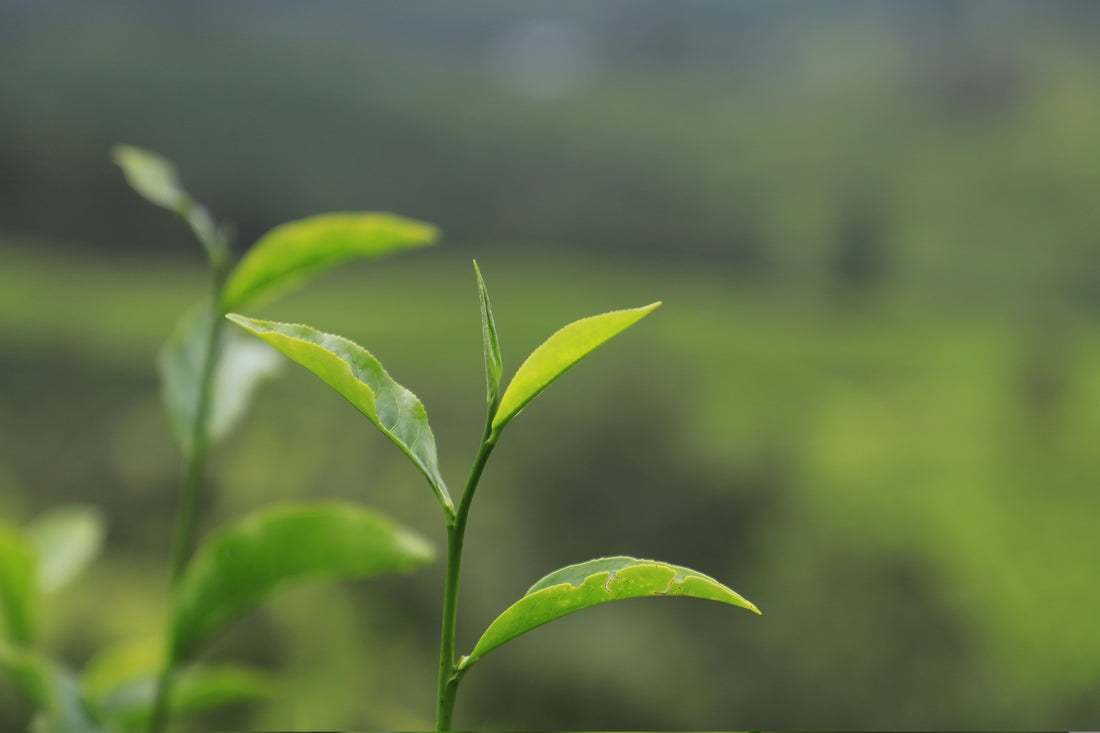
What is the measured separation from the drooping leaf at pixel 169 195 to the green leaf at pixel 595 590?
154mm

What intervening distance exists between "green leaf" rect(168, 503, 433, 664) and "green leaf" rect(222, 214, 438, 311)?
0.06 metres


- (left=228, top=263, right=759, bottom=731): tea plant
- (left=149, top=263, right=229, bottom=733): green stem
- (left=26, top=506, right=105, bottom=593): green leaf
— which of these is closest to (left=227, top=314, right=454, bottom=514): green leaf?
(left=228, top=263, right=759, bottom=731): tea plant

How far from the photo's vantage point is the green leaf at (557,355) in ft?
0.39

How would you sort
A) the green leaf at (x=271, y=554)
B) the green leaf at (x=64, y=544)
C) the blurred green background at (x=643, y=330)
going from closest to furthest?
1. the green leaf at (x=271, y=554)
2. the green leaf at (x=64, y=544)
3. the blurred green background at (x=643, y=330)

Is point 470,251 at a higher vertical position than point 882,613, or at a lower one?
higher

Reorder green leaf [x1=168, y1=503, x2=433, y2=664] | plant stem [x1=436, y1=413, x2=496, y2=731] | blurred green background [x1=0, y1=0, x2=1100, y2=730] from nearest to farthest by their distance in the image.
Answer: plant stem [x1=436, y1=413, x2=496, y2=731]
green leaf [x1=168, y1=503, x2=433, y2=664]
blurred green background [x1=0, y1=0, x2=1100, y2=730]

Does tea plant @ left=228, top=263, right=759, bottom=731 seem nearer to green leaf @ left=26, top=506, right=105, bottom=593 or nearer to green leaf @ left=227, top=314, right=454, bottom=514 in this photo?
green leaf @ left=227, top=314, right=454, bottom=514

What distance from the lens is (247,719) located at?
1727 millimetres

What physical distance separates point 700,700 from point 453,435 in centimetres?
132

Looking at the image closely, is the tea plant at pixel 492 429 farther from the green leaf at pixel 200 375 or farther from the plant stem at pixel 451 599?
the green leaf at pixel 200 375

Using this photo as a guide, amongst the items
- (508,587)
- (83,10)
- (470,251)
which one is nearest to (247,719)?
(508,587)

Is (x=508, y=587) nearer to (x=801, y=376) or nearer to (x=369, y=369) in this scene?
(x=369, y=369)

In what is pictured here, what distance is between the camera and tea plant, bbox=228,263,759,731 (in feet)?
0.38

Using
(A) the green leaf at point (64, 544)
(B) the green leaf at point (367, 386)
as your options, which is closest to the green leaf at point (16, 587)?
(A) the green leaf at point (64, 544)
